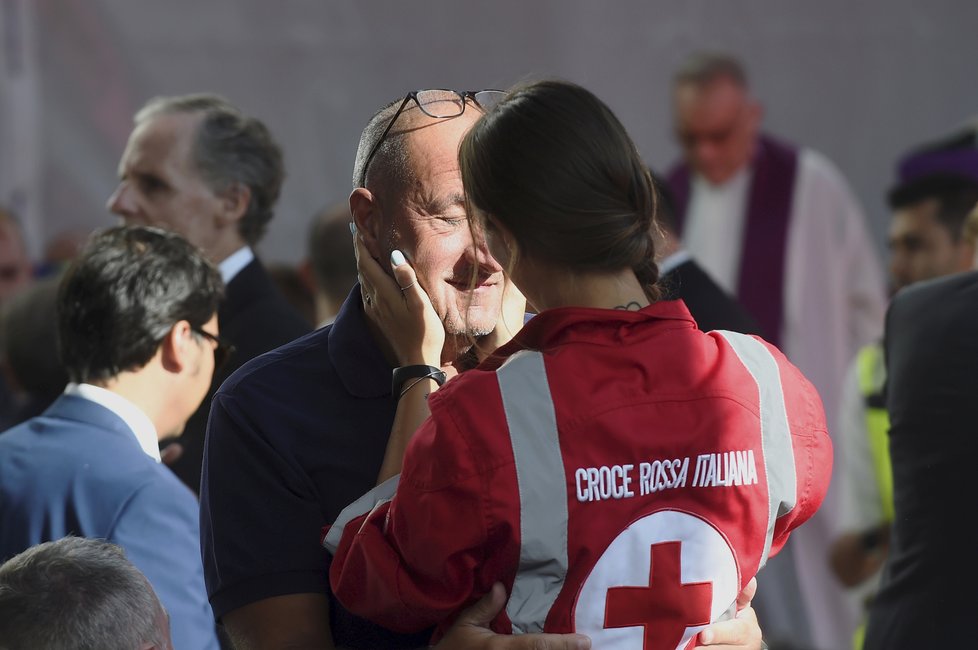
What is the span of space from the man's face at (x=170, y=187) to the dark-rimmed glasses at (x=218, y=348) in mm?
655

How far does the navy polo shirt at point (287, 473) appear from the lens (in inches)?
72.2

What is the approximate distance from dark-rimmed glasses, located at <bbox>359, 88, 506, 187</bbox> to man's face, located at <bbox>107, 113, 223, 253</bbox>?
1.52 m

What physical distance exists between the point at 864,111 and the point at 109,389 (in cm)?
364

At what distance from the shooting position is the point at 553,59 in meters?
5.43

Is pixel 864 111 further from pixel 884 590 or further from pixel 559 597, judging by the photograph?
pixel 559 597

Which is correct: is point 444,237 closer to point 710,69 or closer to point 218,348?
point 218,348

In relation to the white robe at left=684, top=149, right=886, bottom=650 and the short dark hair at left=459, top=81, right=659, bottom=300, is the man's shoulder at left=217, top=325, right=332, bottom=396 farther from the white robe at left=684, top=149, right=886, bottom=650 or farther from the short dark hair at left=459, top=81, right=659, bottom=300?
the white robe at left=684, top=149, right=886, bottom=650

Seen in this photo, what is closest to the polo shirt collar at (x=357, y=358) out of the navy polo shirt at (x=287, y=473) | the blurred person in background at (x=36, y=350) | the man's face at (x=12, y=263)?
the navy polo shirt at (x=287, y=473)

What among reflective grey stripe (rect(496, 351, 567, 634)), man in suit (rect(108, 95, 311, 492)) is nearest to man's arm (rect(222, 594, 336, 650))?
reflective grey stripe (rect(496, 351, 567, 634))

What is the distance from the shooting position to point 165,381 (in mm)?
2723

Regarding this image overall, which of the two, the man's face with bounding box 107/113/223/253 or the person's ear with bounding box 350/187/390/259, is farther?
the man's face with bounding box 107/113/223/253

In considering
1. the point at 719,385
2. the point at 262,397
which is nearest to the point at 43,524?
the point at 262,397

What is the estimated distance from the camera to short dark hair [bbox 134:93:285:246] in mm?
3504

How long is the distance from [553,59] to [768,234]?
107 cm
